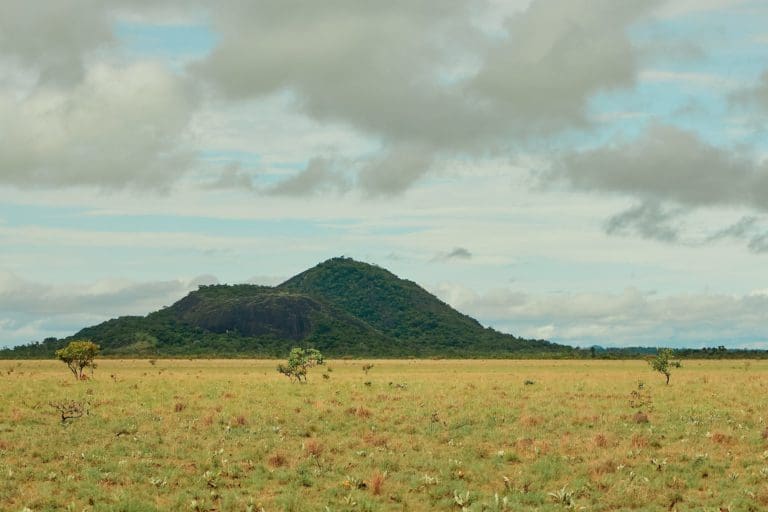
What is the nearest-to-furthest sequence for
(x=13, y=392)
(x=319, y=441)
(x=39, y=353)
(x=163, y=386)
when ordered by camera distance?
(x=319, y=441) < (x=13, y=392) < (x=163, y=386) < (x=39, y=353)

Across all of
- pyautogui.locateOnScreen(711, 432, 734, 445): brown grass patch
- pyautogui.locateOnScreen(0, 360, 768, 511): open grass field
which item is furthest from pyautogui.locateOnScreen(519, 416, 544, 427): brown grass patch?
pyautogui.locateOnScreen(711, 432, 734, 445): brown grass patch

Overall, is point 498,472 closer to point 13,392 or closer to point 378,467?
point 378,467

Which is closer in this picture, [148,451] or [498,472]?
[498,472]

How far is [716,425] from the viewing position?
31.4 metres

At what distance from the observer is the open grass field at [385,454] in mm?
20641

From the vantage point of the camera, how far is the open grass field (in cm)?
2064

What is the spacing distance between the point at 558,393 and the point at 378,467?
2427 cm

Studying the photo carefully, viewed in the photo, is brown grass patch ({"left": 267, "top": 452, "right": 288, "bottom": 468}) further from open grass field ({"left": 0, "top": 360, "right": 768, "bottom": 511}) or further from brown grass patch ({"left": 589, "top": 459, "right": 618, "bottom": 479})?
brown grass patch ({"left": 589, "top": 459, "right": 618, "bottom": 479})

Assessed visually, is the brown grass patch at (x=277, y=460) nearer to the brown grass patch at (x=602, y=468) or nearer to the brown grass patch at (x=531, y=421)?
the brown grass patch at (x=602, y=468)

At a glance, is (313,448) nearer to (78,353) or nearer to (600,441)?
(600,441)

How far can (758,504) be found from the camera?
1967cm

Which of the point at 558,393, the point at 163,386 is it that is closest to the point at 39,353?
the point at 163,386

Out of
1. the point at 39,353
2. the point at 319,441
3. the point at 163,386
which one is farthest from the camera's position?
the point at 39,353

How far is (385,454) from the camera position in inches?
1031
